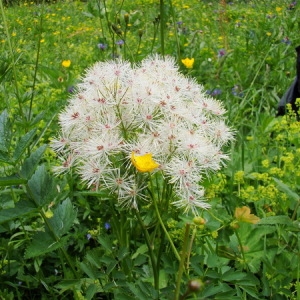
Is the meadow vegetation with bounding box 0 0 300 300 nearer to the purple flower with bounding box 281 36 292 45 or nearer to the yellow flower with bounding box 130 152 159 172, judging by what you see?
the yellow flower with bounding box 130 152 159 172

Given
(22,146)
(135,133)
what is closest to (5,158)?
(22,146)

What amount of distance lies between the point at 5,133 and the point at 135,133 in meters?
0.32

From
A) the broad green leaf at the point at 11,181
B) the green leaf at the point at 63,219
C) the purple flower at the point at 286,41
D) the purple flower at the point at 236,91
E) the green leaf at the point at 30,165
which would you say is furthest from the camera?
the purple flower at the point at 286,41

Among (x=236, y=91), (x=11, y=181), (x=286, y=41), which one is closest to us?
(x=11, y=181)

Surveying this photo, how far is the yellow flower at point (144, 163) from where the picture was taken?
42.5 inches

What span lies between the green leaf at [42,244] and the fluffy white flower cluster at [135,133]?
16cm

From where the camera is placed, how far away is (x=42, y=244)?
1209 mm

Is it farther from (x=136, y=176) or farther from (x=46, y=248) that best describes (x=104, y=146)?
(x=46, y=248)

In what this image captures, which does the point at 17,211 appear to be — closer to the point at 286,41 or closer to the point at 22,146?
the point at 22,146

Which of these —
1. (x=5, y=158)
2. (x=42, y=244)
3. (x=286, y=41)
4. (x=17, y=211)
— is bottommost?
(x=286, y=41)

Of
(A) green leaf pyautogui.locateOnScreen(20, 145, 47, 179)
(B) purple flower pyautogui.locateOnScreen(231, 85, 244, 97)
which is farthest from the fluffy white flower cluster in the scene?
(B) purple flower pyautogui.locateOnScreen(231, 85, 244, 97)

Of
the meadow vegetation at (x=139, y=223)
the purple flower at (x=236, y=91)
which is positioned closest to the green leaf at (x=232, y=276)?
the meadow vegetation at (x=139, y=223)

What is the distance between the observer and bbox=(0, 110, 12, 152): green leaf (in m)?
1.14

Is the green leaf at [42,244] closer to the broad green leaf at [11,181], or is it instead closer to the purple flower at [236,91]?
the broad green leaf at [11,181]
